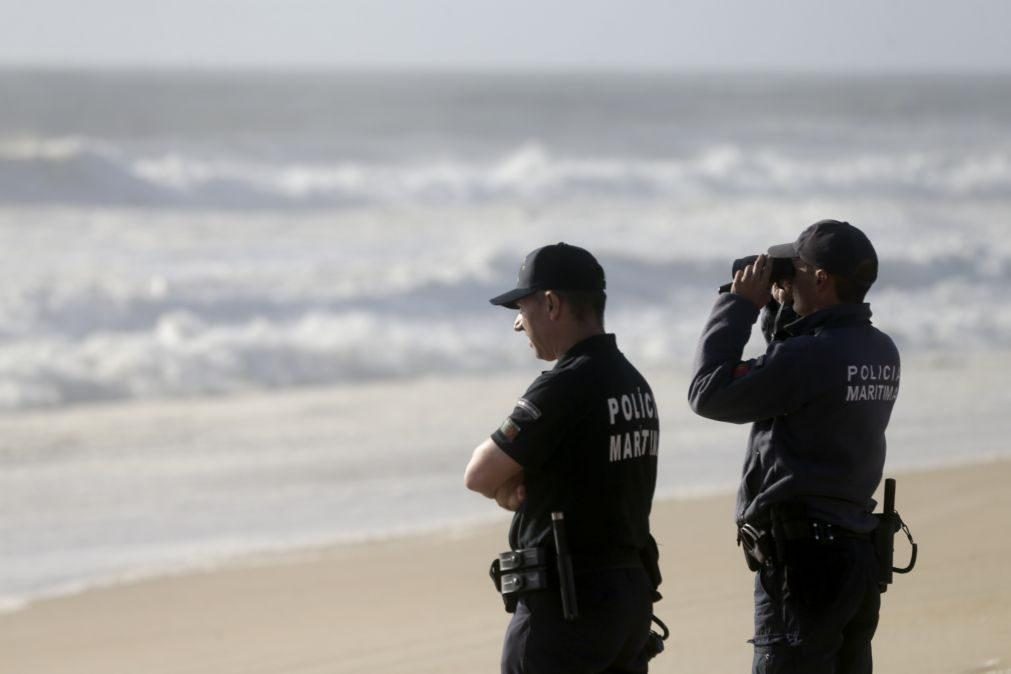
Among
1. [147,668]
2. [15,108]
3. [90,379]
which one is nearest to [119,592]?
[147,668]

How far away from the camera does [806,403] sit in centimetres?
412

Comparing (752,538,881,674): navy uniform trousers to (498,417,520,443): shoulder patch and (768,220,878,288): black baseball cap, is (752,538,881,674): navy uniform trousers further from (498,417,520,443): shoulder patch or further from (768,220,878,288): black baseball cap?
(498,417,520,443): shoulder patch

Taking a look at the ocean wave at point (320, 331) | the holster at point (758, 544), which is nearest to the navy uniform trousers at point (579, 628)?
the holster at point (758, 544)

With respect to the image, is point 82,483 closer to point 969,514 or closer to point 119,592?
point 119,592

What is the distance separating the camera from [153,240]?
83.0 feet

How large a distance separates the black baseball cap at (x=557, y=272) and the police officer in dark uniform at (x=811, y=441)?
44 cm

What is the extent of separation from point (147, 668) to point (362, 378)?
849 cm

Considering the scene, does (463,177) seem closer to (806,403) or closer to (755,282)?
(755,282)

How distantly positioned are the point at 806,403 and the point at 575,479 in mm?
717

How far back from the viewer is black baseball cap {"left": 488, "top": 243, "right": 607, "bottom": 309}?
385cm

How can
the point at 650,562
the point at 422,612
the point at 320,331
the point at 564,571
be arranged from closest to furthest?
the point at 564,571
the point at 650,562
the point at 422,612
the point at 320,331

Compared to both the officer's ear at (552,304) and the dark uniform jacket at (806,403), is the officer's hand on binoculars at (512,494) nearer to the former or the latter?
the officer's ear at (552,304)

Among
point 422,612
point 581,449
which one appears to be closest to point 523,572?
point 581,449

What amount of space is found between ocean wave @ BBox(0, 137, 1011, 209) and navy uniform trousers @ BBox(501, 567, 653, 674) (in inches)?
1053
